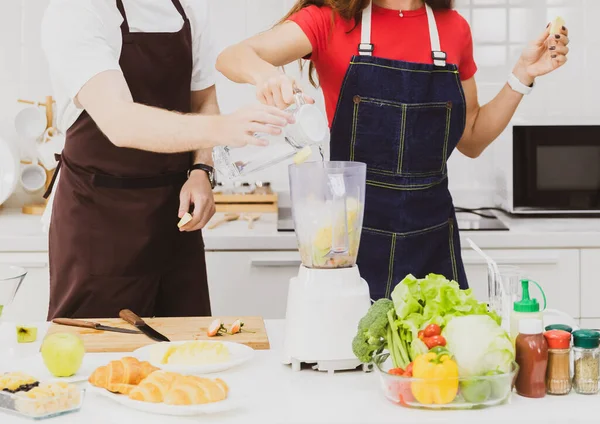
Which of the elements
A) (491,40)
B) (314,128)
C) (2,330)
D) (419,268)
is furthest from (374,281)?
(491,40)

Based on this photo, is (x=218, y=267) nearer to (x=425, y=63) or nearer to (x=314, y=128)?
(x=425, y=63)

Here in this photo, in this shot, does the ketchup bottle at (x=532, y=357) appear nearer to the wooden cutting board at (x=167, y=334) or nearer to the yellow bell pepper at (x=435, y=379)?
the yellow bell pepper at (x=435, y=379)

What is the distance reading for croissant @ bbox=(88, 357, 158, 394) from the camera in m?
1.45

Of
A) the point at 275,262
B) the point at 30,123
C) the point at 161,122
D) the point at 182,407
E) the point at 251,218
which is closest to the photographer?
the point at 182,407

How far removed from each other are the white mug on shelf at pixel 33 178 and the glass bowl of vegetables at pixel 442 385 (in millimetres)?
2351

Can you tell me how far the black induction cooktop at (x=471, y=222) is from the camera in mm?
2938

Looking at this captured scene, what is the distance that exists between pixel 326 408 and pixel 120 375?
1.13 feet

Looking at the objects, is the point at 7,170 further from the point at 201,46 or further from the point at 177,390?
the point at 177,390

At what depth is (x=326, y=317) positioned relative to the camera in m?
1.56

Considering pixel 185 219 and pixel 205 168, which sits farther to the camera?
pixel 205 168

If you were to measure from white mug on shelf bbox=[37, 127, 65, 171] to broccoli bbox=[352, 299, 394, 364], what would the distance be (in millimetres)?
2165

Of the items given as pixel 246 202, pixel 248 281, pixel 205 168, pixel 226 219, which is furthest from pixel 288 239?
pixel 205 168

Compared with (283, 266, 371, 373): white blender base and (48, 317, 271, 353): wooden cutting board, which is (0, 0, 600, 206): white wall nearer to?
(48, 317, 271, 353): wooden cutting board

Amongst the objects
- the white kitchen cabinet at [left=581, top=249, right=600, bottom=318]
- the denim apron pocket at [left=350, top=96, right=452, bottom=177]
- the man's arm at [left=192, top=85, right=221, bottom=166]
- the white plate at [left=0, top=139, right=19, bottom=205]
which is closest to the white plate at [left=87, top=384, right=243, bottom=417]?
the denim apron pocket at [left=350, top=96, right=452, bottom=177]
